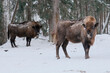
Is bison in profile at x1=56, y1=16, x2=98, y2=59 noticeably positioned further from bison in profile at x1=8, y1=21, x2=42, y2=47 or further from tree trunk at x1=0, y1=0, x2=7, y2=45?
tree trunk at x1=0, y1=0, x2=7, y2=45

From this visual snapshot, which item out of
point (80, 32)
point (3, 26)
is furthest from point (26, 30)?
point (80, 32)

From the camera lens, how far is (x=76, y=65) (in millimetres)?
Result: 7480

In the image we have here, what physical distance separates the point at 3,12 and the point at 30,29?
2829mm

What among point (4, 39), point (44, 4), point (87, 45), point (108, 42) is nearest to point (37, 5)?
point (44, 4)

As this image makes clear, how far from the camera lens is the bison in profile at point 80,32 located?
8.50 metres

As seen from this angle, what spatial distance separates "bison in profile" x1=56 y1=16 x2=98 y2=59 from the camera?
850 cm

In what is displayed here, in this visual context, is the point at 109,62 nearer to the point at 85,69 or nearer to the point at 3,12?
the point at 85,69

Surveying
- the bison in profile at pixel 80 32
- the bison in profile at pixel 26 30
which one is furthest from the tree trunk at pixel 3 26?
the bison in profile at pixel 80 32

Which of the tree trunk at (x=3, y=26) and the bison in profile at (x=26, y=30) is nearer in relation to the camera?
the bison in profile at (x=26, y=30)

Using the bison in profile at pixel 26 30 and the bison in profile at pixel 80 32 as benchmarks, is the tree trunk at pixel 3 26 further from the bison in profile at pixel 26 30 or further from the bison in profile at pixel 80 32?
the bison in profile at pixel 80 32

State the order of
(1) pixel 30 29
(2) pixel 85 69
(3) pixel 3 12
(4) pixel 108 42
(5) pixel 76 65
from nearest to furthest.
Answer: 1. (2) pixel 85 69
2. (5) pixel 76 65
3. (4) pixel 108 42
4. (1) pixel 30 29
5. (3) pixel 3 12

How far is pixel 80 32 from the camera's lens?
9062 millimetres

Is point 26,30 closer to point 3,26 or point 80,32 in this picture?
point 3,26

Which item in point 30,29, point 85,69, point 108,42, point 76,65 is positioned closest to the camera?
point 85,69
